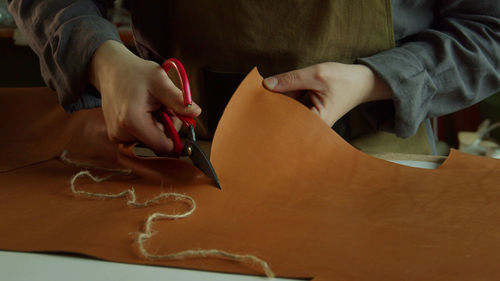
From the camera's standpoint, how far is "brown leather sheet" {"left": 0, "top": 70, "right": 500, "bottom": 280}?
0.45m

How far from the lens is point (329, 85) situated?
0.74 m

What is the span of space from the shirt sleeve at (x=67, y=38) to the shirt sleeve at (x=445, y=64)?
47 cm

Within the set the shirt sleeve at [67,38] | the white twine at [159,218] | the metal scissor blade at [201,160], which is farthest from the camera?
the shirt sleeve at [67,38]

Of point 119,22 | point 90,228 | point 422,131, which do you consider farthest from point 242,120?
point 119,22

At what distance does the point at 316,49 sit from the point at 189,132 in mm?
330

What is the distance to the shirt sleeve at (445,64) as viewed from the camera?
2.67ft

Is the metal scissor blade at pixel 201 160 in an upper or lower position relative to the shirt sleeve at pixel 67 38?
lower

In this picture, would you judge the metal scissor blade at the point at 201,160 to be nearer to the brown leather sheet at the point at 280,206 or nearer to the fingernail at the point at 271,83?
the brown leather sheet at the point at 280,206

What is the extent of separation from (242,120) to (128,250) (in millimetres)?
284

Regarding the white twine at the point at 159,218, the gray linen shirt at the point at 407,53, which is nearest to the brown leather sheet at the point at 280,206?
the white twine at the point at 159,218

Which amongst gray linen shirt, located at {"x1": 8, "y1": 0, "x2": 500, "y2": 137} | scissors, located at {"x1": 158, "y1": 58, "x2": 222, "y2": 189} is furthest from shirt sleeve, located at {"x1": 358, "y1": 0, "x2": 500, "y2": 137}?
scissors, located at {"x1": 158, "y1": 58, "x2": 222, "y2": 189}

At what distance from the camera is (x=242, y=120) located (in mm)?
695

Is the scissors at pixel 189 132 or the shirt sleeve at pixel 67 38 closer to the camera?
the scissors at pixel 189 132

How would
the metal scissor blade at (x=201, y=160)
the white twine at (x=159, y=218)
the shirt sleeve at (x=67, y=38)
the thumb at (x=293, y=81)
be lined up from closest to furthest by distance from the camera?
the white twine at (x=159, y=218) → the metal scissor blade at (x=201, y=160) → the thumb at (x=293, y=81) → the shirt sleeve at (x=67, y=38)
